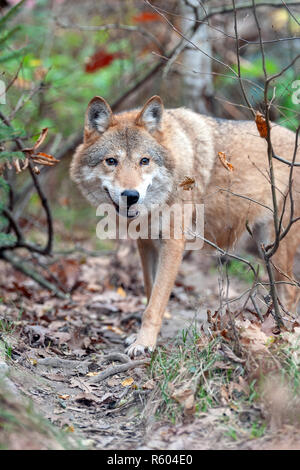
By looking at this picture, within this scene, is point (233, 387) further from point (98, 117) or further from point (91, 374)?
point (98, 117)

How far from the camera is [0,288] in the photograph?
21.0 feet

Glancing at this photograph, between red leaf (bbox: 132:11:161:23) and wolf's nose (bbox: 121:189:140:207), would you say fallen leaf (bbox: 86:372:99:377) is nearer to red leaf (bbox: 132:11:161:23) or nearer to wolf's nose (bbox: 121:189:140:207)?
wolf's nose (bbox: 121:189:140:207)

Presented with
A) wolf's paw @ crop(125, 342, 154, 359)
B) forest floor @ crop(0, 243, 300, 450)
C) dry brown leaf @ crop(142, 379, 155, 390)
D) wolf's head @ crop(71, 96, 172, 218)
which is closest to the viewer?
forest floor @ crop(0, 243, 300, 450)

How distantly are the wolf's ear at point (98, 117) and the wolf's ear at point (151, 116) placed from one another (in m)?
0.29

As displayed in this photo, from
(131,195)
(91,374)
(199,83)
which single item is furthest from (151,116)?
(199,83)

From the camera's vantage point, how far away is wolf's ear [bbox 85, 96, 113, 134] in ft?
16.6

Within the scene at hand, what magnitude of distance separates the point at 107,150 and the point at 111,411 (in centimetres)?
249

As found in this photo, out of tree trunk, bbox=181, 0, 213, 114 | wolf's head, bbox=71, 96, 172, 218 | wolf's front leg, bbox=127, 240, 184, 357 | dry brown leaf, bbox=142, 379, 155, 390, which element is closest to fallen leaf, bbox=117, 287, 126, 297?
wolf's front leg, bbox=127, 240, 184, 357

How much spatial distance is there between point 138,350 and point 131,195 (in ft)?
4.74

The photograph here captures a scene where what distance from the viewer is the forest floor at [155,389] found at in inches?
117

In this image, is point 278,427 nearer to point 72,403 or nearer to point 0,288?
point 72,403

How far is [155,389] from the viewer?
11.5 ft
